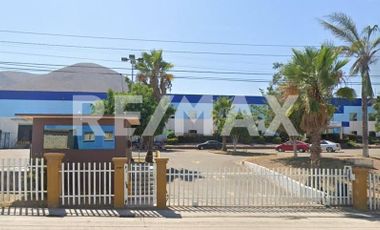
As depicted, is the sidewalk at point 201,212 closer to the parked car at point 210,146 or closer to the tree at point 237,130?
the tree at point 237,130

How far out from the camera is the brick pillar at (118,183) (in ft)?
44.1

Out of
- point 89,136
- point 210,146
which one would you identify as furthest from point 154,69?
point 89,136

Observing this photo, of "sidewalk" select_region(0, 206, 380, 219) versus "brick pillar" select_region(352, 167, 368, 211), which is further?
"brick pillar" select_region(352, 167, 368, 211)

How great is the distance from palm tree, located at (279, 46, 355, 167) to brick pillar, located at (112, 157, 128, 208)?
26.9ft

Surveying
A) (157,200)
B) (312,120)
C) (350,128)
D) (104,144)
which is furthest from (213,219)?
(350,128)

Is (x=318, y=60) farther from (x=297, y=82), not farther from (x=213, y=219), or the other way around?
(x=213, y=219)

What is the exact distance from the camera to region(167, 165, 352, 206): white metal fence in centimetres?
1455

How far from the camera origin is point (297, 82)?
62.5ft

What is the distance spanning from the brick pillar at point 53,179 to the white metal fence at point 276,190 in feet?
10.1

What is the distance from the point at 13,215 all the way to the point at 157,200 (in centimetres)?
366

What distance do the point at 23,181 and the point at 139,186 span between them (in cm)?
317

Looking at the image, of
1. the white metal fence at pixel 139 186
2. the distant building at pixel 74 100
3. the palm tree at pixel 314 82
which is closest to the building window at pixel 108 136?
the white metal fence at pixel 139 186

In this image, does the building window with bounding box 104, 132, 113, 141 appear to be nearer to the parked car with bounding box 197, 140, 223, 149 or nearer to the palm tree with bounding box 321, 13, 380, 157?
the palm tree with bounding box 321, 13, 380, 157

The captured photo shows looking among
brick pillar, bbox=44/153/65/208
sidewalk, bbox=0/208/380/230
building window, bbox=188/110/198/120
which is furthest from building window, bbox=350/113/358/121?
brick pillar, bbox=44/153/65/208
